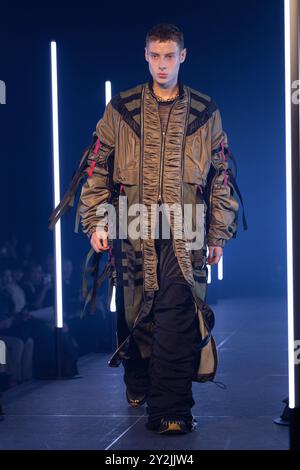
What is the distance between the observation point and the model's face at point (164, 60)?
4324 millimetres

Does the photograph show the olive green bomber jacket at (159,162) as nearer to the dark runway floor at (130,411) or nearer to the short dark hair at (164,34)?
the short dark hair at (164,34)

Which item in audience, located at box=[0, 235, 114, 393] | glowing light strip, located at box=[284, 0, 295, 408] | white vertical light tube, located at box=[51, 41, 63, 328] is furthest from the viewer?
audience, located at box=[0, 235, 114, 393]

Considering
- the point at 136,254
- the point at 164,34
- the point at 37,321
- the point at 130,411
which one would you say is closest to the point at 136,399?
the point at 130,411

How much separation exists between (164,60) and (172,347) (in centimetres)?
119

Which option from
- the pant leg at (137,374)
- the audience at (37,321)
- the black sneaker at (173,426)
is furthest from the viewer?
the audience at (37,321)

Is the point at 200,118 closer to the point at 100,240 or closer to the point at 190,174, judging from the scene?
the point at 190,174

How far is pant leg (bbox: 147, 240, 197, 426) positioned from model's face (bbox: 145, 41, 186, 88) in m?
0.73

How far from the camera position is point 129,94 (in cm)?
445

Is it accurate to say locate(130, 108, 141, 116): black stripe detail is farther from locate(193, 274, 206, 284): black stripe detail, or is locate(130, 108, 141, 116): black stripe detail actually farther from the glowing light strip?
the glowing light strip

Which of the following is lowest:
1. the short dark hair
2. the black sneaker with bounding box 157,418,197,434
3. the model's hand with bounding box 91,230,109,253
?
the black sneaker with bounding box 157,418,197,434

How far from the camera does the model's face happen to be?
4324 millimetres

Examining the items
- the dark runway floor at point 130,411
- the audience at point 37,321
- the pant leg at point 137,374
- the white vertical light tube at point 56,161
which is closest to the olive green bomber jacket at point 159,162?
the pant leg at point 137,374

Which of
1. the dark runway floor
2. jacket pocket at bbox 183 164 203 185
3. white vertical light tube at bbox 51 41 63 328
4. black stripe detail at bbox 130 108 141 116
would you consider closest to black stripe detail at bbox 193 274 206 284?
jacket pocket at bbox 183 164 203 185

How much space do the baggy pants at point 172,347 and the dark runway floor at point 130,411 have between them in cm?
13
